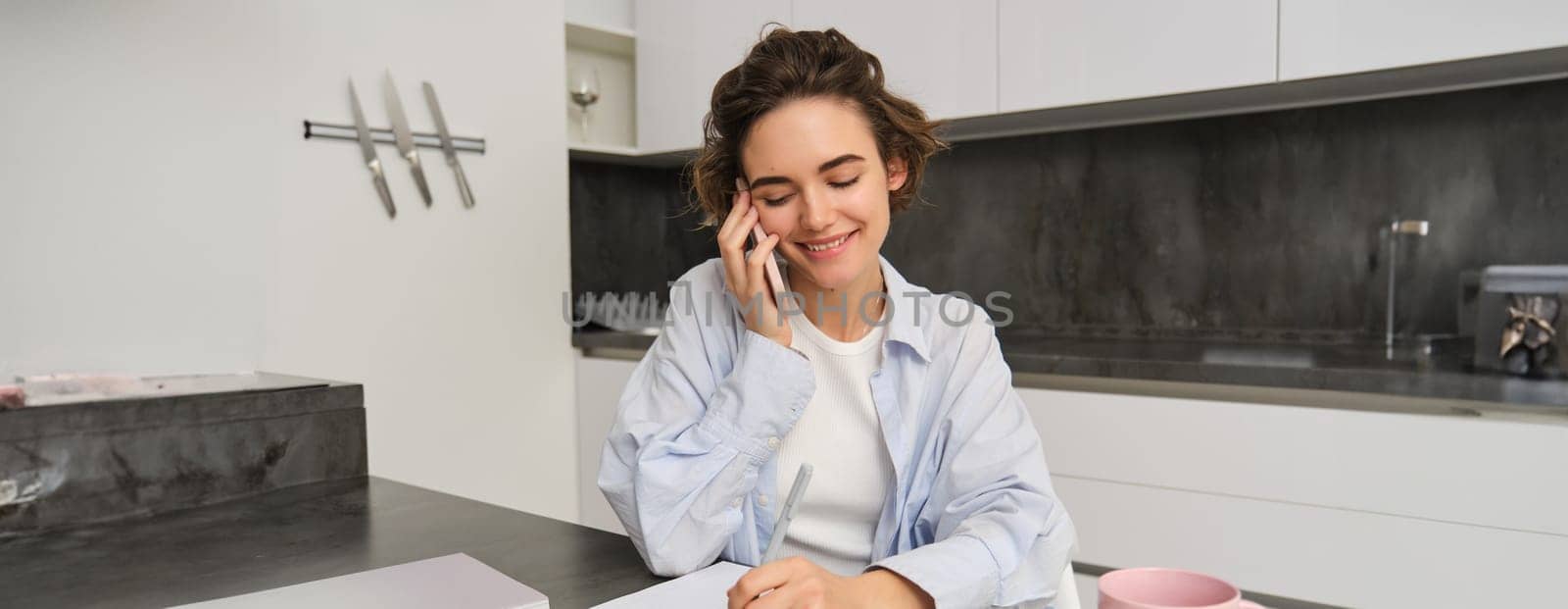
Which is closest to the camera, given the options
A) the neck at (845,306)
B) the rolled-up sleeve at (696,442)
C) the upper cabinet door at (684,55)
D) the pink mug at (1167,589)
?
the pink mug at (1167,589)

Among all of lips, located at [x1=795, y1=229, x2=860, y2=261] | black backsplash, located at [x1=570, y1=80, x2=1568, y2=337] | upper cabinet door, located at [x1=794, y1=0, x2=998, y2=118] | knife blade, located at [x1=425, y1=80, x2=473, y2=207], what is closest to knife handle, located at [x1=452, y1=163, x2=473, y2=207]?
knife blade, located at [x1=425, y1=80, x2=473, y2=207]

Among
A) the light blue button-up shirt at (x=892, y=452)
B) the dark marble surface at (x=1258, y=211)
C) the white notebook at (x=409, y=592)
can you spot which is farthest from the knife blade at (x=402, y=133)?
the white notebook at (x=409, y=592)

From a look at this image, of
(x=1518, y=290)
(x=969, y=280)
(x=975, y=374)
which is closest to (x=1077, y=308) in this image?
(x=969, y=280)

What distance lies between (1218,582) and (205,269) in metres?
2.08

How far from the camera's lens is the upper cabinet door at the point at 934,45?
2.27 m

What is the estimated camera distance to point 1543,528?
1508 millimetres

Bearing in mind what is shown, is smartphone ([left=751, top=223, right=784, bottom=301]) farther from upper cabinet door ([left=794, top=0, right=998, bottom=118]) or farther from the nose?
upper cabinet door ([left=794, top=0, right=998, bottom=118])

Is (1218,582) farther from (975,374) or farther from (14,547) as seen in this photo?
(14,547)

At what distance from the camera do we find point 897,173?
128 cm

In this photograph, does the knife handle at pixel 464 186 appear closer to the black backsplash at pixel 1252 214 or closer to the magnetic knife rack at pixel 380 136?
the magnetic knife rack at pixel 380 136

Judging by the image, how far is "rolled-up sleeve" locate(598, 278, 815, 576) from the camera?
3.23ft

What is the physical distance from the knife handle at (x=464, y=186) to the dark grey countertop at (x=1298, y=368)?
130 cm

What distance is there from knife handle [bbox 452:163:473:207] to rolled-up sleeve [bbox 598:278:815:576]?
1542mm

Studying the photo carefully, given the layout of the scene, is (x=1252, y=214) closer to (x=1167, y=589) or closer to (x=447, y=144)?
(x=447, y=144)
